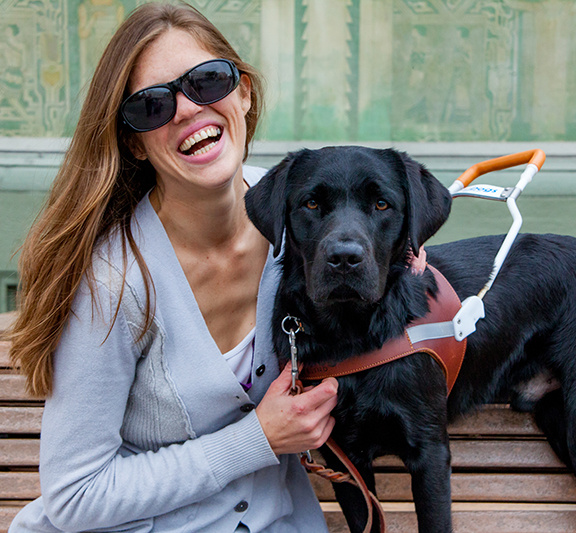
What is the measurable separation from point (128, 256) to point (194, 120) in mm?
401

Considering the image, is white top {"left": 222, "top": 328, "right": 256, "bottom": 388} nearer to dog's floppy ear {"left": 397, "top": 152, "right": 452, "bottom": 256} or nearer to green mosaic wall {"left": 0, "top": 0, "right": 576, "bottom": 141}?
dog's floppy ear {"left": 397, "top": 152, "right": 452, "bottom": 256}

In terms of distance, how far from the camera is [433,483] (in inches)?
65.4

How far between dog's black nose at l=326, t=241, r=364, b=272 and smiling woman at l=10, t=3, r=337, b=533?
1.07ft

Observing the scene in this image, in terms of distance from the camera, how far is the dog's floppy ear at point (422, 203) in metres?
1.67

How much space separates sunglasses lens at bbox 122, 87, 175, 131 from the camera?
1533 millimetres

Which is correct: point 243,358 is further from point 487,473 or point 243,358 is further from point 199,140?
point 487,473

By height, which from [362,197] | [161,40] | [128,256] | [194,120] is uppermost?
[161,40]

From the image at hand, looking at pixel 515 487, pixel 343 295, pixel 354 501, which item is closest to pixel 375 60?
pixel 343 295

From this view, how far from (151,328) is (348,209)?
618mm

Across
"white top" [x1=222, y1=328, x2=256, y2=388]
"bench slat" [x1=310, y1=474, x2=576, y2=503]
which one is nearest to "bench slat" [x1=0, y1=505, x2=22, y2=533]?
"white top" [x1=222, y1=328, x2=256, y2=388]

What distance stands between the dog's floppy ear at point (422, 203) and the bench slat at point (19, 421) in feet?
4.44

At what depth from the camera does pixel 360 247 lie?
1524 mm

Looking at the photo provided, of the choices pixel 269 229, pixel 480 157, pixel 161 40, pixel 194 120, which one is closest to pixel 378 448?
pixel 269 229

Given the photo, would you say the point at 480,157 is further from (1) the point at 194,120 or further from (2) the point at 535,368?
(1) the point at 194,120
